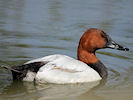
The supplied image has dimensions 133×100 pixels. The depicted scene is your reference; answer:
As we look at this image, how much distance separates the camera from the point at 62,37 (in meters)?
8.08

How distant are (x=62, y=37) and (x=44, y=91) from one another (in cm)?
287

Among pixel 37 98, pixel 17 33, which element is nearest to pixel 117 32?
pixel 17 33

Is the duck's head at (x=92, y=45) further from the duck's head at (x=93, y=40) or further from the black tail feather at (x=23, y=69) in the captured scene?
the black tail feather at (x=23, y=69)

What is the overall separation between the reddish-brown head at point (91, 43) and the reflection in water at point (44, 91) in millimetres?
535

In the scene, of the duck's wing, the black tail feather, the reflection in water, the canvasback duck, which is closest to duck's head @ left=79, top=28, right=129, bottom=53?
the canvasback duck

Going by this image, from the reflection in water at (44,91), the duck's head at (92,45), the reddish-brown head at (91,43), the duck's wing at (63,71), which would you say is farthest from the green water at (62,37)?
the reddish-brown head at (91,43)

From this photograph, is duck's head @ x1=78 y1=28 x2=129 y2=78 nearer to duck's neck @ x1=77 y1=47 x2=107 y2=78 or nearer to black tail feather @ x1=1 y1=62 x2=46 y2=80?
duck's neck @ x1=77 y1=47 x2=107 y2=78

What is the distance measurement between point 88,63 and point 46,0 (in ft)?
18.0

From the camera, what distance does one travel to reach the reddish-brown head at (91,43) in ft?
20.1

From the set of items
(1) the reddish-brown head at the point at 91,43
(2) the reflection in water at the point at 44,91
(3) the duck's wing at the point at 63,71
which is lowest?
(2) the reflection in water at the point at 44,91

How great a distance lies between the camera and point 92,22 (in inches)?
366

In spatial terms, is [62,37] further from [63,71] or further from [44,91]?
[44,91]

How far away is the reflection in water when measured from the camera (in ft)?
16.7

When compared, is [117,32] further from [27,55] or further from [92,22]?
[27,55]
